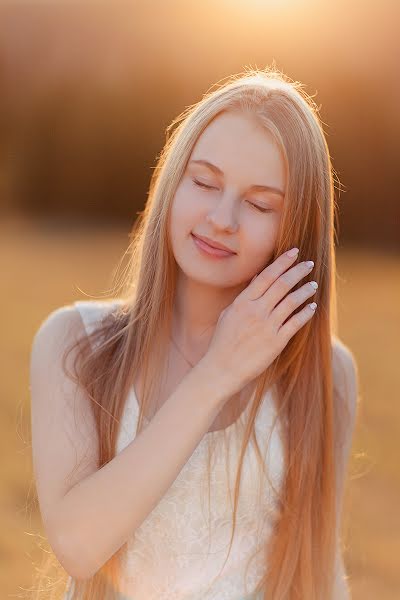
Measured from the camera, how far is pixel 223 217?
8.70ft

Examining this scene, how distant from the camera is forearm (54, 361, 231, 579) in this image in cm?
249

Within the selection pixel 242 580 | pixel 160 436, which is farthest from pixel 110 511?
pixel 242 580

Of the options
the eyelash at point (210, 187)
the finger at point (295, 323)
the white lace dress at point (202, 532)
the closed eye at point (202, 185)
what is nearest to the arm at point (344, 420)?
the white lace dress at point (202, 532)

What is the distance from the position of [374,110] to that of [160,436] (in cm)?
2016

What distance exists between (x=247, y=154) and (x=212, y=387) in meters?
0.63

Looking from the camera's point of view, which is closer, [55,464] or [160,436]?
[160,436]

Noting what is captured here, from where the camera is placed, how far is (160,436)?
2.50m

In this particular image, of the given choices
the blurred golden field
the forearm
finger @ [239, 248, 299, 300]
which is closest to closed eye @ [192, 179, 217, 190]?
finger @ [239, 248, 299, 300]

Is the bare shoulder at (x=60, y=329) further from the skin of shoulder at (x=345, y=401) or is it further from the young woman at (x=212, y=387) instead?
the skin of shoulder at (x=345, y=401)

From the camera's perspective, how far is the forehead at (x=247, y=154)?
8.79 feet

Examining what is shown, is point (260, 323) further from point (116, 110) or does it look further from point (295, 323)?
point (116, 110)

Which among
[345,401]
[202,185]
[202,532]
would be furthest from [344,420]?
[202,185]

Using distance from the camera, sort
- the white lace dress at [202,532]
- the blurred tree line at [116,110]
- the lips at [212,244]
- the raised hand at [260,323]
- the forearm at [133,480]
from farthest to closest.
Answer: the blurred tree line at [116,110], the white lace dress at [202,532], the lips at [212,244], the raised hand at [260,323], the forearm at [133,480]

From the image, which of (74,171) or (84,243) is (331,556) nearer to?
(84,243)
